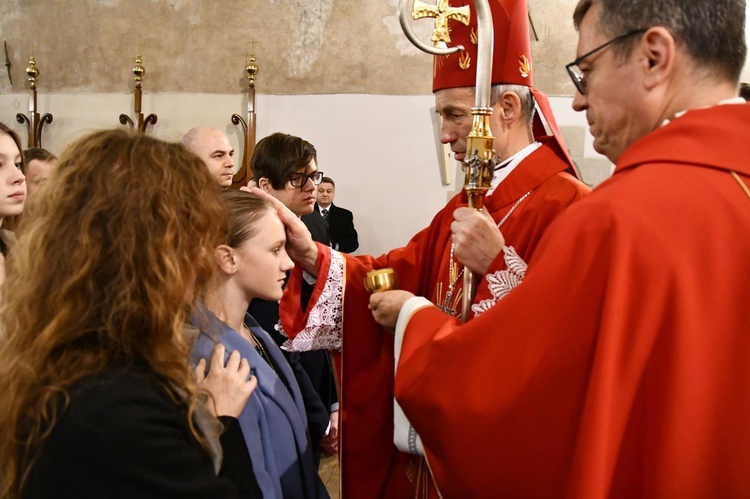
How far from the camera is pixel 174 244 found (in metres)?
1.22

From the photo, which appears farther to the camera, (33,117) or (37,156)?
(33,117)

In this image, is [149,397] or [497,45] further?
[497,45]

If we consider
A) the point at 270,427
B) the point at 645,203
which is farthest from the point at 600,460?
the point at 270,427

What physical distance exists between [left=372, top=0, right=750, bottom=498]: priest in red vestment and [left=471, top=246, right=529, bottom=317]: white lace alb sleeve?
1.11 feet

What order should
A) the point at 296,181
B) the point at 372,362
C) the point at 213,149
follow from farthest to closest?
the point at 213,149 → the point at 296,181 → the point at 372,362

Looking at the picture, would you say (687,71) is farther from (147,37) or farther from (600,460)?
(147,37)

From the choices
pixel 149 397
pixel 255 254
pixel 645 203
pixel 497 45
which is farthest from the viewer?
pixel 497 45

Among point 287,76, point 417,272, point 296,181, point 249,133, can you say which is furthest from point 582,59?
point 287,76

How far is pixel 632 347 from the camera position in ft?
3.77

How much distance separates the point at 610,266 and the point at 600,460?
31cm

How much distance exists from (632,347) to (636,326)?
0.11ft

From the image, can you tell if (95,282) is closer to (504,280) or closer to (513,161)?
(504,280)

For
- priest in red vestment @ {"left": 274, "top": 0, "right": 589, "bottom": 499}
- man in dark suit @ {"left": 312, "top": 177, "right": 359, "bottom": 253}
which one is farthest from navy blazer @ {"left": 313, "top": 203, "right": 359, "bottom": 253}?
priest in red vestment @ {"left": 274, "top": 0, "right": 589, "bottom": 499}

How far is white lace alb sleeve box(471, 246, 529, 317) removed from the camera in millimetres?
1658
